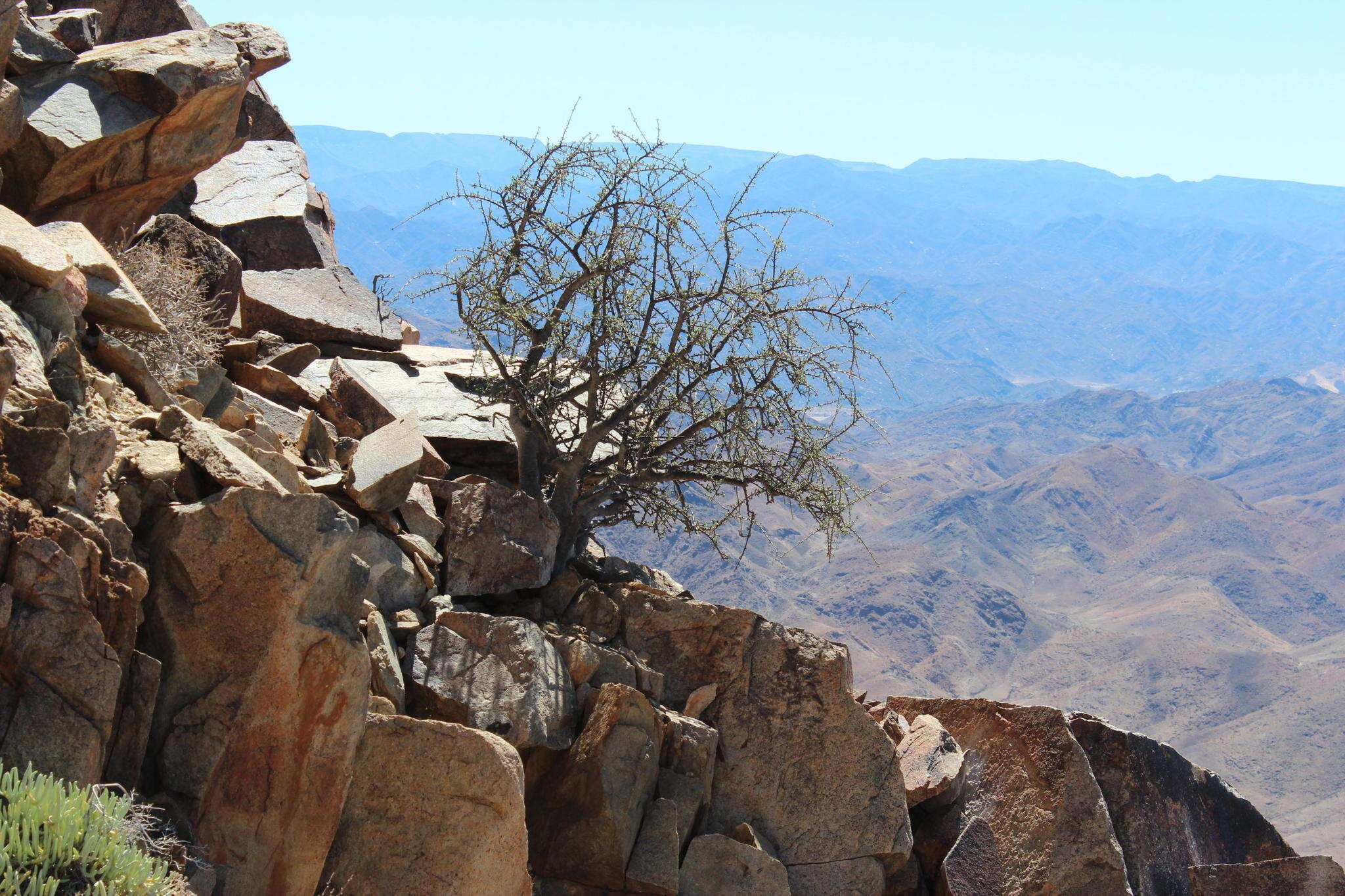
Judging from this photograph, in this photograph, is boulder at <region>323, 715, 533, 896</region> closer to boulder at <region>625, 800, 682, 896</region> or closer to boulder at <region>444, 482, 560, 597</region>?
boulder at <region>625, 800, 682, 896</region>

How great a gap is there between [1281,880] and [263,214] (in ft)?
40.9

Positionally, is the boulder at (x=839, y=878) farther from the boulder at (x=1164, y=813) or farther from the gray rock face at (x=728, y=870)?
the boulder at (x=1164, y=813)

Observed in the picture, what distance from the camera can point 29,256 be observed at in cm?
664

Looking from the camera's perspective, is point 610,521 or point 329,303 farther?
point 329,303

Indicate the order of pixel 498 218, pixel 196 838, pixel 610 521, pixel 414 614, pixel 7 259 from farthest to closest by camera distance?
pixel 610 521 < pixel 498 218 < pixel 414 614 < pixel 7 259 < pixel 196 838

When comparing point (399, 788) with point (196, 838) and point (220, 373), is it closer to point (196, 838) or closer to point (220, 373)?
point (196, 838)

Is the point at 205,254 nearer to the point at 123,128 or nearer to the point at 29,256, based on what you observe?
the point at 123,128

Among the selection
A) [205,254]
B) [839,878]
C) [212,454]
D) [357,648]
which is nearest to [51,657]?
[357,648]

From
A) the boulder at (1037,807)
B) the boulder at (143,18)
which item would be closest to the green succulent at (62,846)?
the boulder at (1037,807)

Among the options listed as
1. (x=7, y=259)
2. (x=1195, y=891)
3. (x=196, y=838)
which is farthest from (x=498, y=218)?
(x=1195, y=891)

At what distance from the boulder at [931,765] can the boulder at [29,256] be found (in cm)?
692

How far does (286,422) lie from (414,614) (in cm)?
234

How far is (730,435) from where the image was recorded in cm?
1045

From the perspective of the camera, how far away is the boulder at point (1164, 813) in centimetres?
981
